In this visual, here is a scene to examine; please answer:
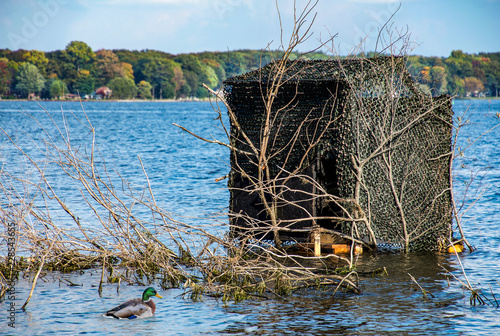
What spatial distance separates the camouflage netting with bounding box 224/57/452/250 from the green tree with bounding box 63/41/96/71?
7180 inches

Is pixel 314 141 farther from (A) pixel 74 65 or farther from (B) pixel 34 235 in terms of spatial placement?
(A) pixel 74 65

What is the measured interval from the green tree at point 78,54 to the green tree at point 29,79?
18274 millimetres

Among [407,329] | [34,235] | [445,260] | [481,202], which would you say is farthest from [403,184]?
[481,202]

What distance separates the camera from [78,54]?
7313 inches

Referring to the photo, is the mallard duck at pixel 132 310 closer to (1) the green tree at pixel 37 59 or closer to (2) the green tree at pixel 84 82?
(2) the green tree at pixel 84 82

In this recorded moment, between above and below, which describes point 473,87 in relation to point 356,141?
above

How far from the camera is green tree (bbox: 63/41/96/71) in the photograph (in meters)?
184

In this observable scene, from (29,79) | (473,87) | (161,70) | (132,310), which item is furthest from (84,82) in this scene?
(132,310)

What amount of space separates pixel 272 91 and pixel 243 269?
3.42m

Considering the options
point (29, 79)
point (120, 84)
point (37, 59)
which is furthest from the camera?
point (120, 84)

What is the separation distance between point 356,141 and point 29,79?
6448 inches

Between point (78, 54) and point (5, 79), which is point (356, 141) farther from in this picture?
point (78, 54)

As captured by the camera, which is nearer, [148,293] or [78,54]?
[148,293]

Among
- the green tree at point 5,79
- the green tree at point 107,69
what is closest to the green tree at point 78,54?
the green tree at point 107,69
